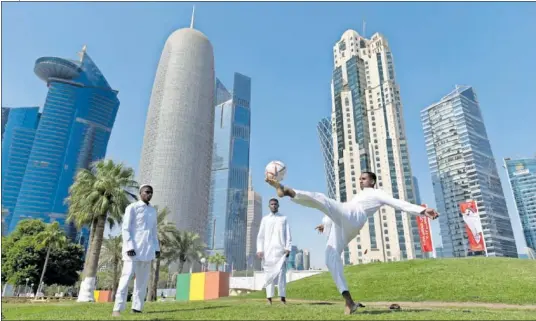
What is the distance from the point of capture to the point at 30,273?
2008 inches

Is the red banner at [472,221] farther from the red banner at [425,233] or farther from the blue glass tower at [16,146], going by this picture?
the blue glass tower at [16,146]

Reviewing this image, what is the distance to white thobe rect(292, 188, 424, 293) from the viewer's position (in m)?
6.51

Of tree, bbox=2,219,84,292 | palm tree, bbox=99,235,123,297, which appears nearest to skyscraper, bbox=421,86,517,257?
palm tree, bbox=99,235,123,297

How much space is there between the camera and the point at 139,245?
8.23m

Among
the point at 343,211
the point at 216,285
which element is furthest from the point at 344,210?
the point at 216,285

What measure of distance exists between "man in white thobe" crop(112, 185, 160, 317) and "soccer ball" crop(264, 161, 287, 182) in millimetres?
3058

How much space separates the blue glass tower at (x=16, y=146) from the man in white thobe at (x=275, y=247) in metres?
186

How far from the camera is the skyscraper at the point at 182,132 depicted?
439ft

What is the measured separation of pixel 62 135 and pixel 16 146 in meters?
28.2

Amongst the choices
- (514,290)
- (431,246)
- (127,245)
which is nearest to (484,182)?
(431,246)

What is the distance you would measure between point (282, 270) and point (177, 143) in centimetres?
13137

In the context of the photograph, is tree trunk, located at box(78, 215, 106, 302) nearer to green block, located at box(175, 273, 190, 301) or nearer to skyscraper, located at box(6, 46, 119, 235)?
green block, located at box(175, 273, 190, 301)

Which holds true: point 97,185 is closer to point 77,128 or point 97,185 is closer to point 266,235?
point 266,235

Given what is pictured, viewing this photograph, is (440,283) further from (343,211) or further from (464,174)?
(464,174)
